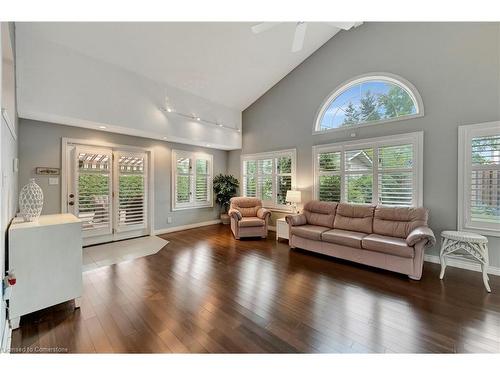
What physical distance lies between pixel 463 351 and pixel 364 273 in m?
1.46

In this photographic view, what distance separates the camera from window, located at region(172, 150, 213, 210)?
5629 millimetres

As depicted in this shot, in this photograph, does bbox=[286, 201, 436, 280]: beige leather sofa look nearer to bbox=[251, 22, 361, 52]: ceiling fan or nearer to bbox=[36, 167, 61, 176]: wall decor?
bbox=[251, 22, 361, 52]: ceiling fan

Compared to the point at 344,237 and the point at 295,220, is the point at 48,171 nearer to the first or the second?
the point at 295,220

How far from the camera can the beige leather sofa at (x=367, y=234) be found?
9.46 feet

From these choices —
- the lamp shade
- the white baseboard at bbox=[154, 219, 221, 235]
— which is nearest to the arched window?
the lamp shade

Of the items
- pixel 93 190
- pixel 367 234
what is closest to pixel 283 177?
pixel 367 234

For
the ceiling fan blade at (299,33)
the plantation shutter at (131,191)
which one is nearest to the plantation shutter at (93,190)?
the plantation shutter at (131,191)

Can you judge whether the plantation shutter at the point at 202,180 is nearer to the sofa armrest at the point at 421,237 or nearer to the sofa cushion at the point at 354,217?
the sofa cushion at the point at 354,217

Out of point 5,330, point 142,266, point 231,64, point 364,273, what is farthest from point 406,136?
point 5,330

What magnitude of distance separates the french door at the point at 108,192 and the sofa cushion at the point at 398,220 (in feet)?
16.0

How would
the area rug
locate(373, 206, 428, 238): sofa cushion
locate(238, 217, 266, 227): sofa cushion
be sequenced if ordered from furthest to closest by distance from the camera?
locate(238, 217, 266, 227): sofa cushion < the area rug < locate(373, 206, 428, 238): sofa cushion

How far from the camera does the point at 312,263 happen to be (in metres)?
3.47

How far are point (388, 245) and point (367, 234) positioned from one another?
0.52m
